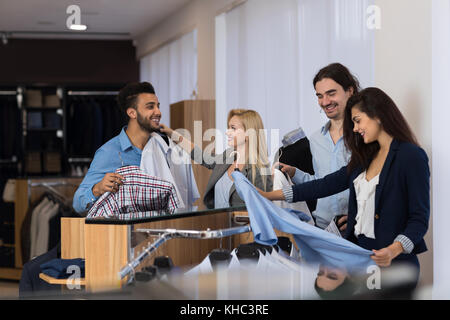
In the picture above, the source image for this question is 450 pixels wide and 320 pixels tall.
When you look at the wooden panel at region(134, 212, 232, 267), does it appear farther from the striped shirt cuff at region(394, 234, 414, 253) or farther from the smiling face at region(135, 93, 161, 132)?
the smiling face at region(135, 93, 161, 132)

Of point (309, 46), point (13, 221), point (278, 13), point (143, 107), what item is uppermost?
point (278, 13)

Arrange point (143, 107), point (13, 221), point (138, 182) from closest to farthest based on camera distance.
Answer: point (138, 182), point (143, 107), point (13, 221)

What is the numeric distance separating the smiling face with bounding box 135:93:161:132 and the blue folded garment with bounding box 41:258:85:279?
84 centimetres

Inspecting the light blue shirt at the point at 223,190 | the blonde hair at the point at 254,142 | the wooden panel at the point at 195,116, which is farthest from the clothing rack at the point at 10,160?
the light blue shirt at the point at 223,190

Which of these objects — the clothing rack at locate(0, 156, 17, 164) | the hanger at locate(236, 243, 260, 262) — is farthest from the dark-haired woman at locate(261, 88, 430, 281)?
the clothing rack at locate(0, 156, 17, 164)

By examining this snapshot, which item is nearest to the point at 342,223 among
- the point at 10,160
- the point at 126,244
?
the point at 126,244

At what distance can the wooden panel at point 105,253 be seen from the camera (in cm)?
206

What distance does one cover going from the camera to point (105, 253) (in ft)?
7.00

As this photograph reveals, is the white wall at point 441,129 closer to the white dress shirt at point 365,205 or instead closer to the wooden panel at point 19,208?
the white dress shirt at point 365,205

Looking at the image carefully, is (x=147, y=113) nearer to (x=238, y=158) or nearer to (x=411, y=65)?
(x=238, y=158)
